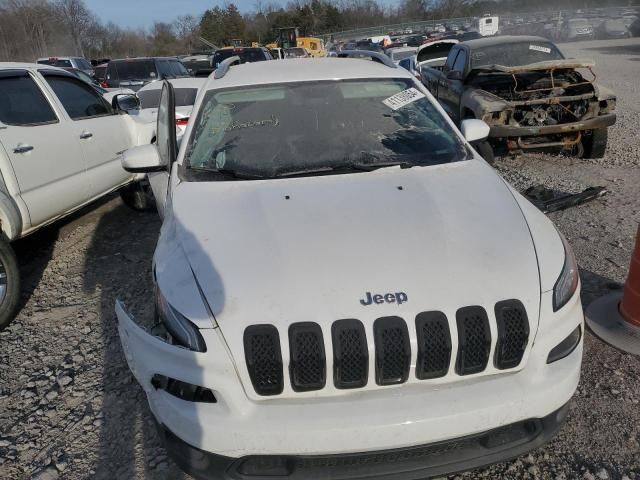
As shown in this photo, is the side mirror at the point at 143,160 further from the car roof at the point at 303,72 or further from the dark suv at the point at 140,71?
the dark suv at the point at 140,71

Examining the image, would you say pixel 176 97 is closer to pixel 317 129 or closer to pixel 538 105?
pixel 317 129

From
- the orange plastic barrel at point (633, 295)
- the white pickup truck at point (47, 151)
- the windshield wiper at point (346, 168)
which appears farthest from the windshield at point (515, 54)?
the windshield wiper at point (346, 168)

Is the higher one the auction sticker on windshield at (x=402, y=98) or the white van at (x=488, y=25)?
the auction sticker on windshield at (x=402, y=98)

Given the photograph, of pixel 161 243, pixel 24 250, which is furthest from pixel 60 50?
pixel 161 243

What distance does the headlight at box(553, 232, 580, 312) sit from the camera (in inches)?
82.2

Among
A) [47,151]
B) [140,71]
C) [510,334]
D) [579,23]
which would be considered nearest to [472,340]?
[510,334]

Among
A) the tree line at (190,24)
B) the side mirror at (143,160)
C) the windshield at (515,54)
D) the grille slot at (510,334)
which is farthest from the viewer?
the tree line at (190,24)

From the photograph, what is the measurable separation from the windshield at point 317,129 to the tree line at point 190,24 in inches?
1856

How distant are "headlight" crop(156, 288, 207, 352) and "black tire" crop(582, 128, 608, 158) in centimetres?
670

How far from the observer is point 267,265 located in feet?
7.02

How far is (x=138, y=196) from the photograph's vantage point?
621 cm

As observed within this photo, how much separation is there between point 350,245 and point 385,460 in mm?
850

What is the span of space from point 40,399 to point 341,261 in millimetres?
2073

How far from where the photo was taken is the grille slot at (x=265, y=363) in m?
1.88
